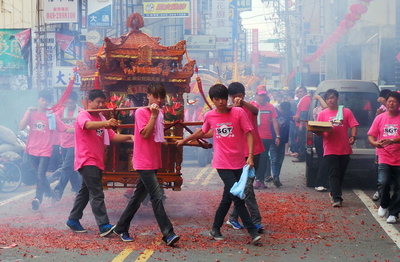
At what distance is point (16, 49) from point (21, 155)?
11.2 meters

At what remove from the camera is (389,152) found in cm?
903

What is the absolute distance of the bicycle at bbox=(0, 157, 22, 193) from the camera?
12652 millimetres

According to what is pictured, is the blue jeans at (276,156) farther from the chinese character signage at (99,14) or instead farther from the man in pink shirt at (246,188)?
the chinese character signage at (99,14)

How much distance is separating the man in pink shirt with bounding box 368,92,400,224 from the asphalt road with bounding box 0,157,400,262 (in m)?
0.27

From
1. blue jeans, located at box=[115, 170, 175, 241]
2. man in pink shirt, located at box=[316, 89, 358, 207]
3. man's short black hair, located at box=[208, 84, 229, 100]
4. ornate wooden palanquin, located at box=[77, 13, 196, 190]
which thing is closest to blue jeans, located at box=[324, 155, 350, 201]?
man in pink shirt, located at box=[316, 89, 358, 207]

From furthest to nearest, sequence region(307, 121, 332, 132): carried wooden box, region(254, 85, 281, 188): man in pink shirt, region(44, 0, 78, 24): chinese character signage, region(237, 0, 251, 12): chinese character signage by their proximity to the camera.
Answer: region(237, 0, 251, 12): chinese character signage → region(44, 0, 78, 24): chinese character signage → region(254, 85, 281, 188): man in pink shirt → region(307, 121, 332, 132): carried wooden box

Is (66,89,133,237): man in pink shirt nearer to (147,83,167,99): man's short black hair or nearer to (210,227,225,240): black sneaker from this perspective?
(147,83,167,99): man's short black hair

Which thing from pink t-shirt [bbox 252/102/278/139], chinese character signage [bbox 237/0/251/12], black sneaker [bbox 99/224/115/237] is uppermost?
chinese character signage [bbox 237/0/251/12]

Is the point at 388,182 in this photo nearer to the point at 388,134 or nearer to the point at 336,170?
the point at 388,134

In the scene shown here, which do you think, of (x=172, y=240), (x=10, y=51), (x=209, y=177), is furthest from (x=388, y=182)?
(x=10, y=51)

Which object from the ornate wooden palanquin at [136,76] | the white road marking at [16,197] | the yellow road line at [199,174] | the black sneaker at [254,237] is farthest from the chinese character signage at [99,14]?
the black sneaker at [254,237]

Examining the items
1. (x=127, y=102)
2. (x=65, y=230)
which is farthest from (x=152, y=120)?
(x=127, y=102)

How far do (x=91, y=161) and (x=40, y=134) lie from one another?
10.3ft

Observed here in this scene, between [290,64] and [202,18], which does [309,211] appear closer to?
[290,64]
